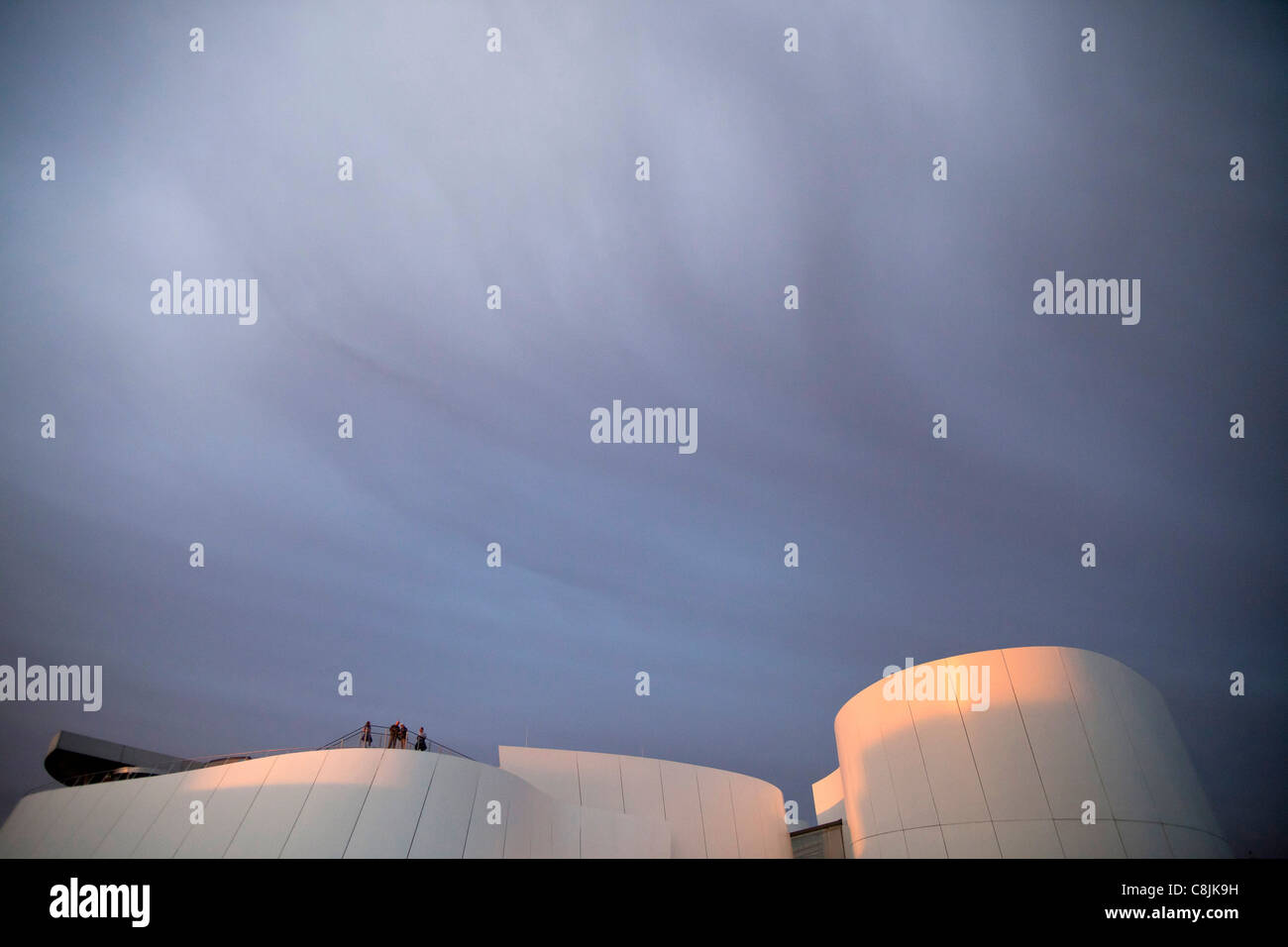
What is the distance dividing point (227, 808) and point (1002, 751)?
26820mm

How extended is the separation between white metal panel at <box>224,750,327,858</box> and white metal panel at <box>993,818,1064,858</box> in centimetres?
2340

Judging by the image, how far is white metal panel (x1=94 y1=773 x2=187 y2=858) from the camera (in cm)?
2262

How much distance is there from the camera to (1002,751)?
24203 millimetres

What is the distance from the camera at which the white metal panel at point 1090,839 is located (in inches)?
858

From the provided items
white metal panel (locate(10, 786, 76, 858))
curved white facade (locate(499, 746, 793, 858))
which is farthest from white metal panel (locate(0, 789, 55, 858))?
curved white facade (locate(499, 746, 793, 858))

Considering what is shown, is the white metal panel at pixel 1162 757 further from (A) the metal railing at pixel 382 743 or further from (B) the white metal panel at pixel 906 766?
(A) the metal railing at pixel 382 743

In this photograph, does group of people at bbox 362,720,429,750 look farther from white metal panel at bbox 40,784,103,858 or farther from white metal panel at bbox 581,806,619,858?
white metal panel at bbox 40,784,103,858

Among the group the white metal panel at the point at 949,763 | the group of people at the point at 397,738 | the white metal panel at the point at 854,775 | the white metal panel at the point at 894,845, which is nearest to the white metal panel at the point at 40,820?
the group of people at the point at 397,738

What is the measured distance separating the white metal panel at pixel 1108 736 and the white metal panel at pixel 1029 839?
7.66ft

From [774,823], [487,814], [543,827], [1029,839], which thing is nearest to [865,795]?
[1029,839]

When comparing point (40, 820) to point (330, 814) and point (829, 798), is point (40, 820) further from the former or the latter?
point (829, 798)
